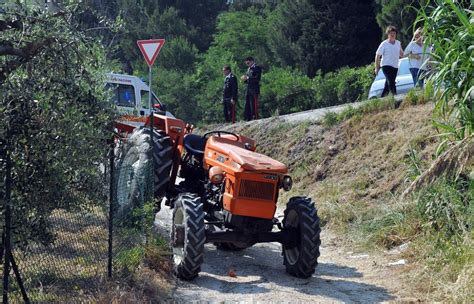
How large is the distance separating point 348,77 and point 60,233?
18462mm

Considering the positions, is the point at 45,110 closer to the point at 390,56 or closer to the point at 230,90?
the point at 390,56

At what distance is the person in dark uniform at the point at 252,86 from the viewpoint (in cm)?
2067

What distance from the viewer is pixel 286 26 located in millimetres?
29828

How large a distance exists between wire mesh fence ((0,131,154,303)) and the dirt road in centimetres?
77

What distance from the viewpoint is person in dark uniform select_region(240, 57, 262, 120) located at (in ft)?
67.8

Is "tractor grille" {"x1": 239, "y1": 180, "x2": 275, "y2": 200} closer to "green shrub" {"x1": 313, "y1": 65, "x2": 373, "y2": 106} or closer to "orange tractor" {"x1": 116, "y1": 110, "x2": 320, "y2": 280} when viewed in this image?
"orange tractor" {"x1": 116, "y1": 110, "x2": 320, "y2": 280}

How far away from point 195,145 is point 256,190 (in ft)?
6.02

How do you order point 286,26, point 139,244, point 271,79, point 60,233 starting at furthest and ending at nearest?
point 286,26 < point 271,79 < point 139,244 < point 60,233

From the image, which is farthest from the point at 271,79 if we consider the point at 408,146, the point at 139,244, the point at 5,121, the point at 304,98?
the point at 5,121

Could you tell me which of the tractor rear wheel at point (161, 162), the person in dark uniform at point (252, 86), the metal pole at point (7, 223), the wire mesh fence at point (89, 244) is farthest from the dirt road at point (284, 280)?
the person in dark uniform at point (252, 86)

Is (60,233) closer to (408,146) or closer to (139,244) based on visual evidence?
(139,244)

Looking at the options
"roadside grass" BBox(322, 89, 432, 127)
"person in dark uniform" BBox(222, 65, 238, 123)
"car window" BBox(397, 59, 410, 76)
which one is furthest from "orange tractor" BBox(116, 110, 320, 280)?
"person in dark uniform" BBox(222, 65, 238, 123)

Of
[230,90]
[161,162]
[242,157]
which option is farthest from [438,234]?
[230,90]

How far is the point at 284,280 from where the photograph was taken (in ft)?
30.7
